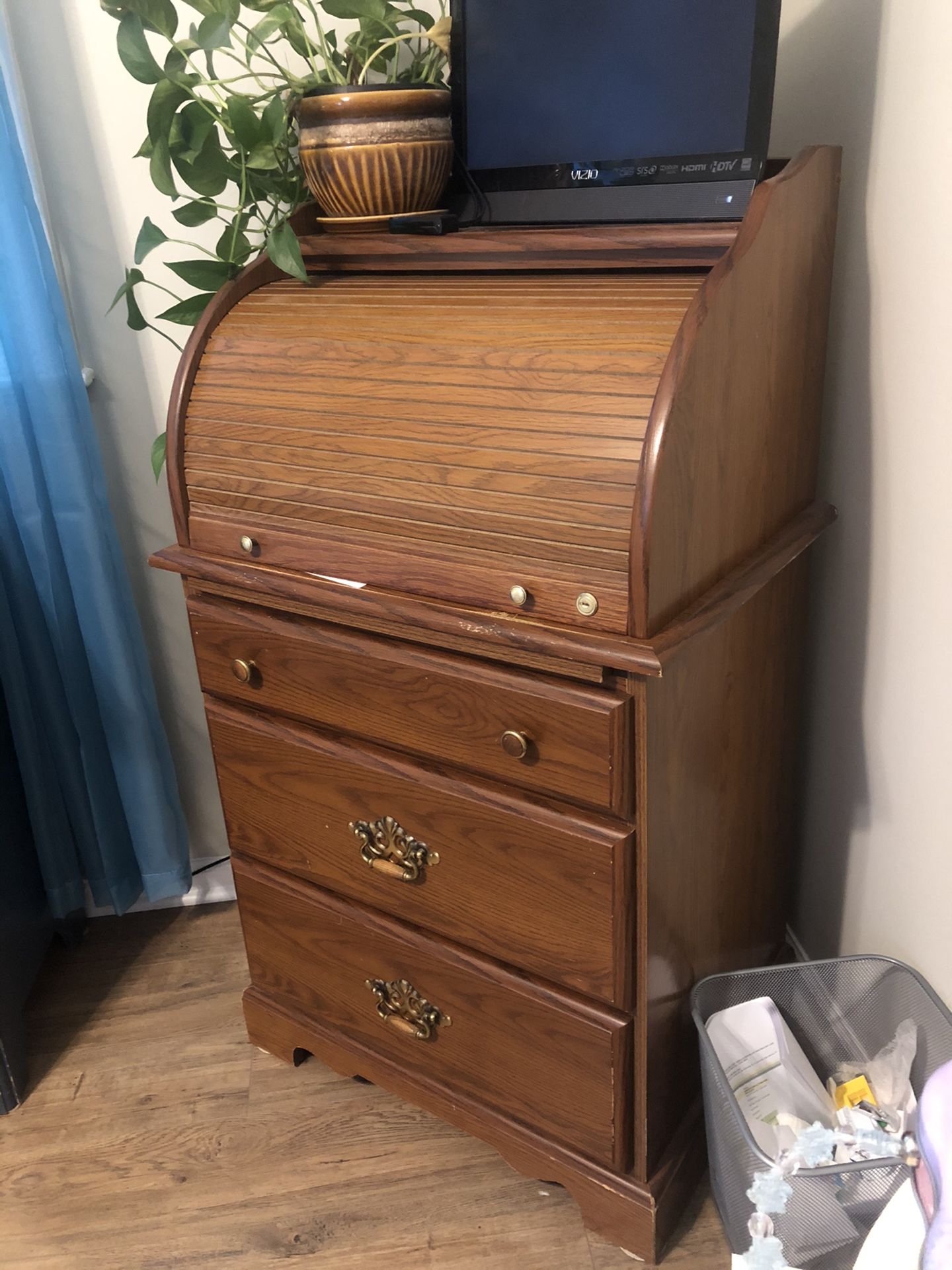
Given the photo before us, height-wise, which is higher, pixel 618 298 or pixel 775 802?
pixel 618 298

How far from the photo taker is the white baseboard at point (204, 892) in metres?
1.96

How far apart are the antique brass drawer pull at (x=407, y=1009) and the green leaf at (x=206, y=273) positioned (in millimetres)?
927

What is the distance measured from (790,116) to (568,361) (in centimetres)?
60

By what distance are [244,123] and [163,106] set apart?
10cm

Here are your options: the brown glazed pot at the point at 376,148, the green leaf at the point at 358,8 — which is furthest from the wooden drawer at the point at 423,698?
the green leaf at the point at 358,8

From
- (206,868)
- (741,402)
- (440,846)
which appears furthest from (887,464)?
(206,868)

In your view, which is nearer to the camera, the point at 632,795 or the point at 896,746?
the point at 632,795

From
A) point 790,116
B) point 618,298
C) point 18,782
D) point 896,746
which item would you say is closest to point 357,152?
point 618,298

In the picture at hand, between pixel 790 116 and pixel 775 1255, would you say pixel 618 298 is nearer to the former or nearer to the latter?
pixel 790 116

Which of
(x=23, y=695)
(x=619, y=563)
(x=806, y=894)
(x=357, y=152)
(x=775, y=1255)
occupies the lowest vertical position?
(x=806, y=894)

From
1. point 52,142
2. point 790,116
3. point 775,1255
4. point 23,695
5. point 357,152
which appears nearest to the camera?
point 775,1255

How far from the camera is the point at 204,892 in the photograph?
6.45 feet

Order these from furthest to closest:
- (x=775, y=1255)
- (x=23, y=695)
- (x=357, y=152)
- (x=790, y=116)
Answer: (x=23, y=695)
(x=790, y=116)
(x=357, y=152)
(x=775, y=1255)

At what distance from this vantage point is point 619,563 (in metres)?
0.94
